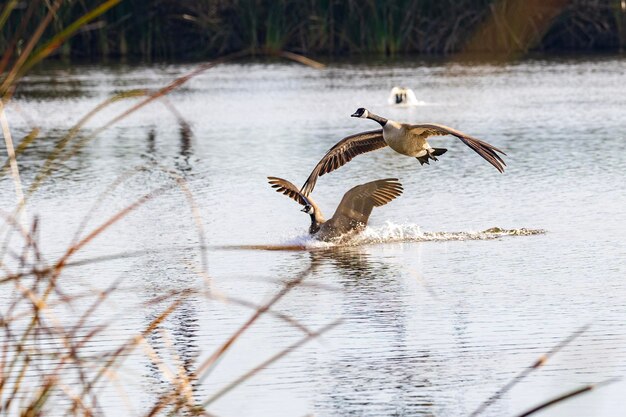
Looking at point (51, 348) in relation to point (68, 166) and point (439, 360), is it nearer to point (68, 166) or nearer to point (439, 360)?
point (439, 360)

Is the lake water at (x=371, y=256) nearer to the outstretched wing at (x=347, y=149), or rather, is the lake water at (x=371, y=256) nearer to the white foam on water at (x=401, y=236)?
the white foam on water at (x=401, y=236)

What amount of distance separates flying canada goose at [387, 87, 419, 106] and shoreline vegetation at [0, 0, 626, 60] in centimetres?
1103

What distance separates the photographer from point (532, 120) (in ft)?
69.8

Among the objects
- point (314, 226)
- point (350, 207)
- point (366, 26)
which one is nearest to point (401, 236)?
point (350, 207)

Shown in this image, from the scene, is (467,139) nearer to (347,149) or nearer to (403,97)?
(347,149)

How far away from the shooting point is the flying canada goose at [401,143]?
32.2ft

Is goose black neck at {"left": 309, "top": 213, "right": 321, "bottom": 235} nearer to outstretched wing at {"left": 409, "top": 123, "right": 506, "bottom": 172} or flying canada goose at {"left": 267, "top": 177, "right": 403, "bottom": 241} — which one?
flying canada goose at {"left": 267, "top": 177, "right": 403, "bottom": 241}

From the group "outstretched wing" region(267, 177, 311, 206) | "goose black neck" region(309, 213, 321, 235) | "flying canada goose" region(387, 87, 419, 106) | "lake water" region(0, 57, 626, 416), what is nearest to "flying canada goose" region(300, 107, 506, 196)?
"outstretched wing" region(267, 177, 311, 206)

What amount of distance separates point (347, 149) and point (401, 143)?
1.05 metres

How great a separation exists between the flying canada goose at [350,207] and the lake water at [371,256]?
0.59ft

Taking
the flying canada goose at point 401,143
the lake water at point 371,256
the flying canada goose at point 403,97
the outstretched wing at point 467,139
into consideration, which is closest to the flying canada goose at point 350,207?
the lake water at point 371,256

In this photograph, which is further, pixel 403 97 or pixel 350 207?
pixel 403 97

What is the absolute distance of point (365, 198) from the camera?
38.3ft

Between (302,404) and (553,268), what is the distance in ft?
12.5
